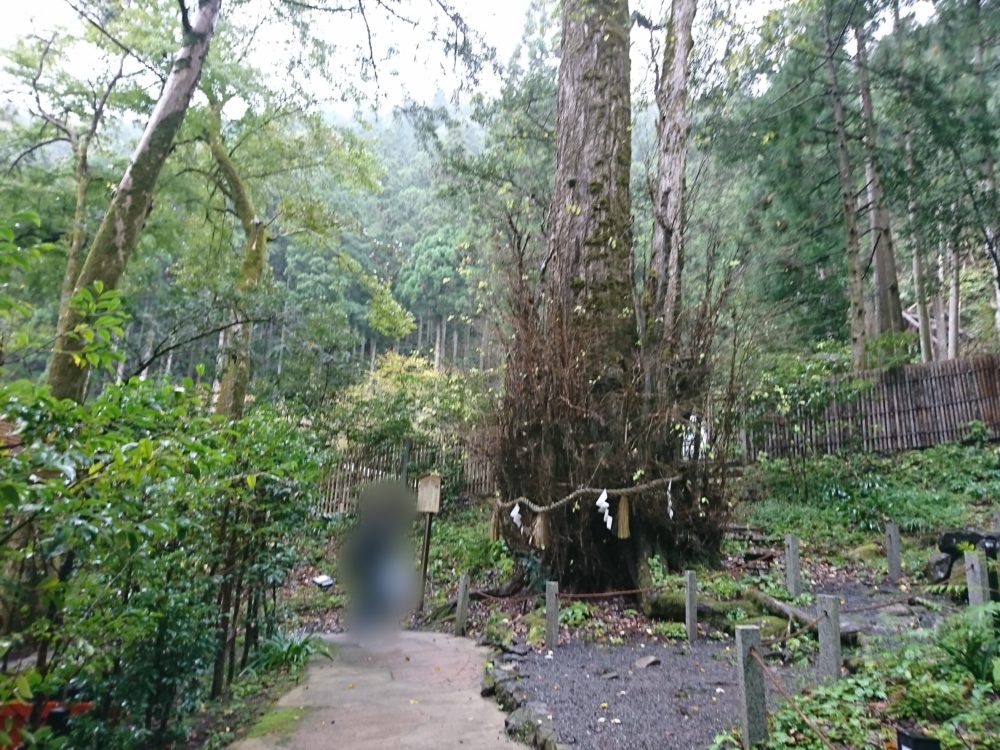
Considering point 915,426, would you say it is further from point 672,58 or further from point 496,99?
point 496,99

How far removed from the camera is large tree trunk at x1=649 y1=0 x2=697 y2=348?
306 inches

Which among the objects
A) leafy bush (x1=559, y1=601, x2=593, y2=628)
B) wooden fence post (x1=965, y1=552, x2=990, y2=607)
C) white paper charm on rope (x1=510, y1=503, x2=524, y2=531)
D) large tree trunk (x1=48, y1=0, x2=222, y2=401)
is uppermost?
large tree trunk (x1=48, y1=0, x2=222, y2=401)

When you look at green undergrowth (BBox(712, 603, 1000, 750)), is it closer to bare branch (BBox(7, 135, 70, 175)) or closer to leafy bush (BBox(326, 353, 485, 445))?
leafy bush (BBox(326, 353, 485, 445))

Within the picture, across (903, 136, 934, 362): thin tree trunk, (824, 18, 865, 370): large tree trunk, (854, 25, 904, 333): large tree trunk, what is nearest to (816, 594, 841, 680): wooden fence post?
(824, 18, 865, 370): large tree trunk

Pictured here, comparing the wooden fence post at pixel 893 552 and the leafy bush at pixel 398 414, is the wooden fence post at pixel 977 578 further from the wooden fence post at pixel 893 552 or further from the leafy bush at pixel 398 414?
the leafy bush at pixel 398 414

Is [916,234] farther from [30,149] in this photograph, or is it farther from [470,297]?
[30,149]

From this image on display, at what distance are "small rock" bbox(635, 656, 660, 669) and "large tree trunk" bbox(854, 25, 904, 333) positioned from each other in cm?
1071

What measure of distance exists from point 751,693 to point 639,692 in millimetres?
1558

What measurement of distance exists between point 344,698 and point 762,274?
1367cm

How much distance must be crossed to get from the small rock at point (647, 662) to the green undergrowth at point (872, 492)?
17.1 feet

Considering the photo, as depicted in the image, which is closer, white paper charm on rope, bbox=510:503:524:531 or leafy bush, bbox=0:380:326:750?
leafy bush, bbox=0:380:326:750

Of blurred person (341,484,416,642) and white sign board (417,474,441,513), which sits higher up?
white sign board (417,474,441,513)

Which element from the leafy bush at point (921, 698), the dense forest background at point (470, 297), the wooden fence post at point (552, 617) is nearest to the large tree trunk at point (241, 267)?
the dense forest background at point (470, 297)

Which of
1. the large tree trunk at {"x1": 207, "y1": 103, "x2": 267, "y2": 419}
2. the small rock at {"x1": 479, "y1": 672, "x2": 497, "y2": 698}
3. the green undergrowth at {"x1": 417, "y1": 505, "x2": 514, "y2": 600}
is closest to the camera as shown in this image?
the small rock at {"x1": 479, "y1": 672, "x2": 497, "y2": 698}
